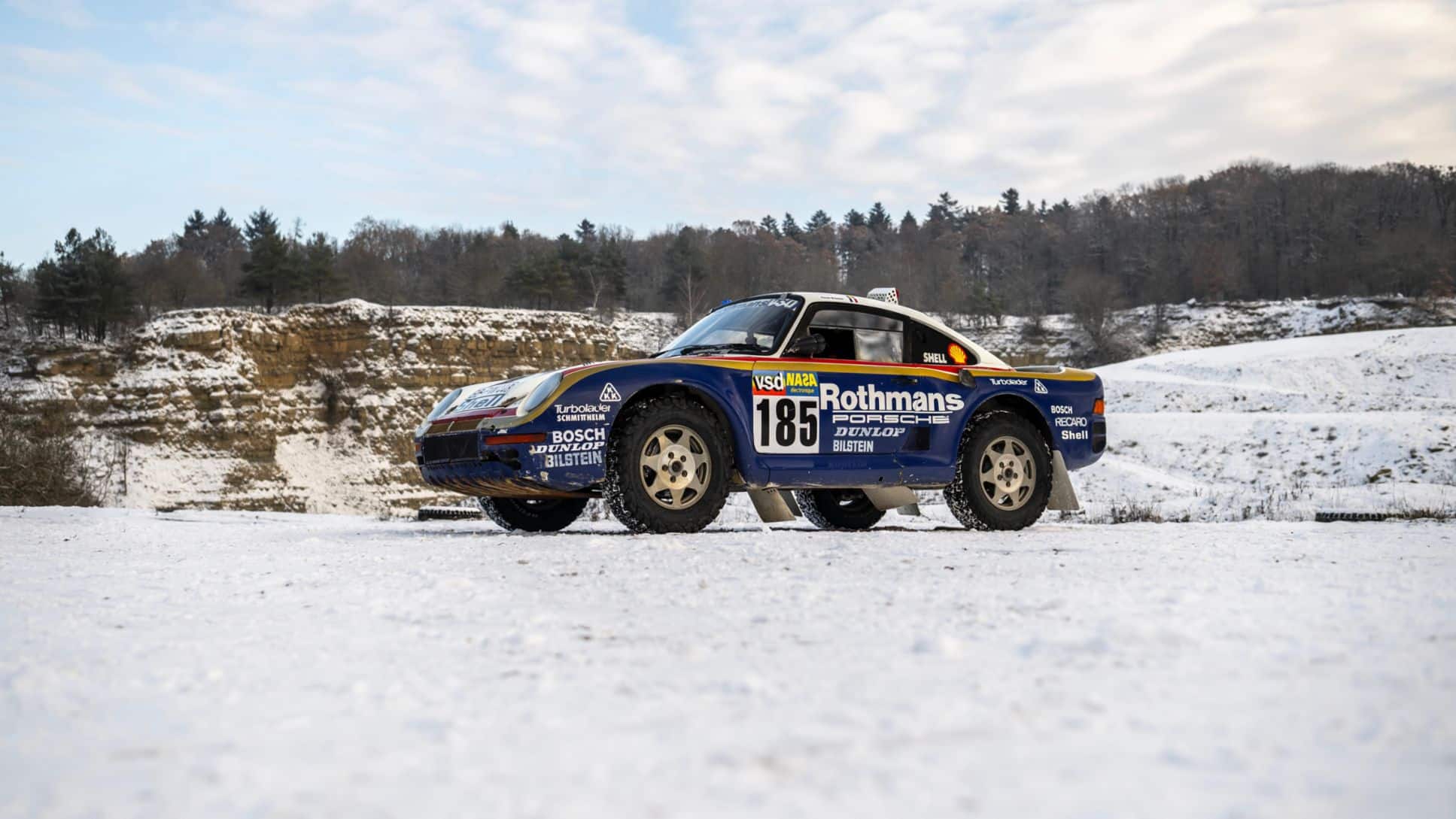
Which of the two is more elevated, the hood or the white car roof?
the white car roof

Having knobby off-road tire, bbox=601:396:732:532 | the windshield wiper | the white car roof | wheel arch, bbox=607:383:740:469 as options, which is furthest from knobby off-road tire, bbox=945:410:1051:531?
knobby off-road tire, bbox=601:396:732:532

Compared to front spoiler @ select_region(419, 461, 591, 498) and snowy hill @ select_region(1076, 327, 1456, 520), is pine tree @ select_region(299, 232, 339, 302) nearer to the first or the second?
snowy hill @ select_region(1076, 327, 1456, 520)

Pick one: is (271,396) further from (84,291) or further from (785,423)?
(785,423)

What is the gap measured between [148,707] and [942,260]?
10622 centimetres

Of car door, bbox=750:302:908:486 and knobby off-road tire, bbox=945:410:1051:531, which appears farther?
knobby off-road tire, bbox=945:410:1051:531

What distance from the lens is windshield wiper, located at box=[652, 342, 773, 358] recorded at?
7.77 meters

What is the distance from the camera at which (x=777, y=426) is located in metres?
7.46

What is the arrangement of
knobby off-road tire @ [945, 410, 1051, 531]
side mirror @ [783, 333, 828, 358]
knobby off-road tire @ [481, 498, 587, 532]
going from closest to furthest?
1. side mirror @ [783, 333, 828, 358]
2. knobby off-road tire @ [945, 410, 1051, 531]
3. knobby off-road tire @ [481, 498, 587, 532]

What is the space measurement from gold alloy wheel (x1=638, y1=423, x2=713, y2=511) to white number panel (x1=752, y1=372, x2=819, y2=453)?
439mm

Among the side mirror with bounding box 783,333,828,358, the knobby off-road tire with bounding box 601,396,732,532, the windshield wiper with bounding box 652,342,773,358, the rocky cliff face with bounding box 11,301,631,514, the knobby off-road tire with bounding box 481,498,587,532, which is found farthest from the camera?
the rocky cliff face with bounding box 11,301,631,514

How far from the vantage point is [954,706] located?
7.67 ft

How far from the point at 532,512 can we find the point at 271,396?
46806 millimetres

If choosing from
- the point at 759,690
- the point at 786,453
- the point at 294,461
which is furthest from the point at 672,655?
the point at 294,461

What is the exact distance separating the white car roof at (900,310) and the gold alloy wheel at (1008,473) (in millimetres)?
647
